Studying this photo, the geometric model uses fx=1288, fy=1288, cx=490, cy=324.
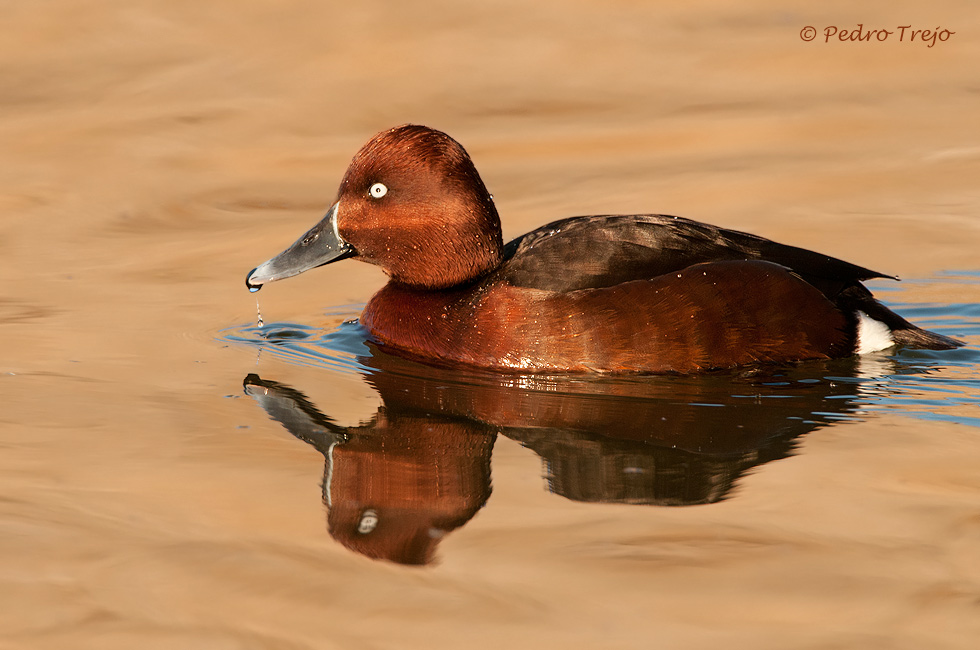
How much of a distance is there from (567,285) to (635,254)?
35cm

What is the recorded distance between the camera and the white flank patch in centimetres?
629

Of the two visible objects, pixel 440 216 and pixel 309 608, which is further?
pixel 440 216

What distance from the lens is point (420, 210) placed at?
634 cm

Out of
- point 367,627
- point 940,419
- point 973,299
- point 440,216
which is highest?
point 440,216

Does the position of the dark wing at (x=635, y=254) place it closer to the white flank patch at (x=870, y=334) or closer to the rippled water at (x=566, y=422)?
the white flank patch at (x=870, y=334)

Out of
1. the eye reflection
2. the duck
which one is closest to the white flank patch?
the duck

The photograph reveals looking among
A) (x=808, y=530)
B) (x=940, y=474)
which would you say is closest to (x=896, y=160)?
(x=940, y=474)

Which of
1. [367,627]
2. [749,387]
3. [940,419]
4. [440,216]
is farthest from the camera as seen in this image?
[440,216]

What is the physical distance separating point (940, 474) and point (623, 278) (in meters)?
1.81

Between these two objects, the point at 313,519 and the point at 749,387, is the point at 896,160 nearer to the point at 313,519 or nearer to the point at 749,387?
the point at 749,387

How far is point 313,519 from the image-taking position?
425cm

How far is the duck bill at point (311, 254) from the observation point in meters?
6.52
